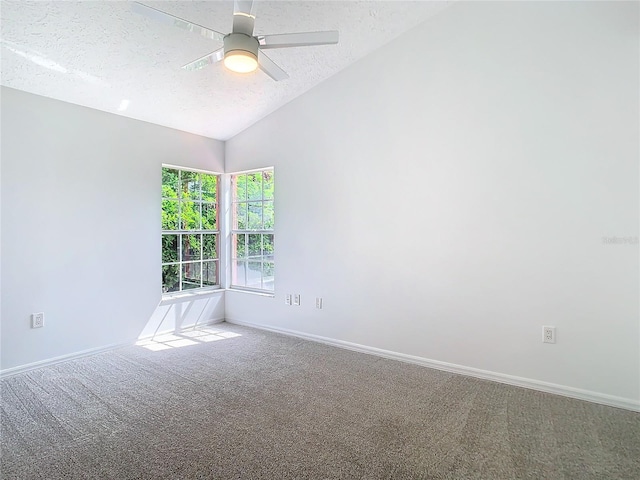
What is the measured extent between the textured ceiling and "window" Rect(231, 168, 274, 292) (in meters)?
1.07

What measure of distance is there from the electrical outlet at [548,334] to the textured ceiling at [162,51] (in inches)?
112

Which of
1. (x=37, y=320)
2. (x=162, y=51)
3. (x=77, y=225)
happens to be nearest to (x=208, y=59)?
(x=162, y=51)

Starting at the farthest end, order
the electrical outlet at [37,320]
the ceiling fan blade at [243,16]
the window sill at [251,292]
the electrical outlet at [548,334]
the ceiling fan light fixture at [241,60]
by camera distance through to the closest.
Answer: the window sill at [251,292] < the electrical outlet at [37,320] < the electrical outlet at [548,334] < the ceiling fan light fixture at [241,60] < the ceiling fan blade at [243,16]

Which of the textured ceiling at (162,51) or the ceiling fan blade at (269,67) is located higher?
the textured ceiling at (162,51)

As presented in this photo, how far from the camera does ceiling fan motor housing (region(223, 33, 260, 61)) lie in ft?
6.83

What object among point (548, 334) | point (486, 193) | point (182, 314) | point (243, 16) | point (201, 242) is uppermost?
point (243, 16)

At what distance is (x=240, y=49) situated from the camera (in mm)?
2088

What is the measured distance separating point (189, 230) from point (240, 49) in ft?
9.84

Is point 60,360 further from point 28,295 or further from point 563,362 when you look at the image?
point 563,362

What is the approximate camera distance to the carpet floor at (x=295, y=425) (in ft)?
6.22

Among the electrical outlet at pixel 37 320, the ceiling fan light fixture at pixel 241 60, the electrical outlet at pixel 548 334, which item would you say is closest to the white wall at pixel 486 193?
the electrical outlet at pixel 548 334

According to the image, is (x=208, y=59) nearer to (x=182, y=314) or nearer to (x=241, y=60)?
(x=241, y=60)

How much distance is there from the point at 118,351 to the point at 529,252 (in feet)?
13.2

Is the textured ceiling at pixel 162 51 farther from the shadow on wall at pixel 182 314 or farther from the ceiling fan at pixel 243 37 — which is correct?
the shadow on wall at pixel 182 314
